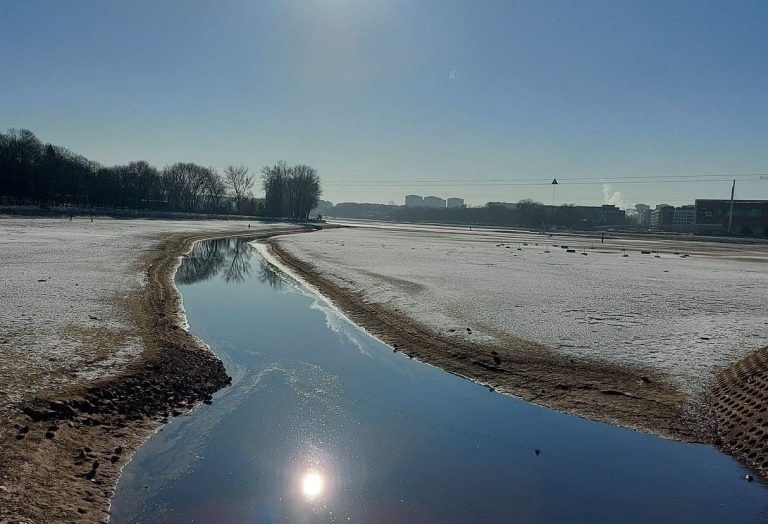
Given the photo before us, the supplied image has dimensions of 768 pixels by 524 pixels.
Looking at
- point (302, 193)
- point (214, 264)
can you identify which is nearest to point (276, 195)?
point (302, 193)

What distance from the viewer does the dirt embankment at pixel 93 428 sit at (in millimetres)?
7602

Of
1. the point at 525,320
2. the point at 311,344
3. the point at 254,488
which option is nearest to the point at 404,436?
the point at 254,488

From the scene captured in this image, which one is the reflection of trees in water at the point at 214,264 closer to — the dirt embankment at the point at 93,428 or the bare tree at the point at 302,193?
the dirt embankment at the point at 93,428

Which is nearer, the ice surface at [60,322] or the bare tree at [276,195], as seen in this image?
the ice surface at [60,322]

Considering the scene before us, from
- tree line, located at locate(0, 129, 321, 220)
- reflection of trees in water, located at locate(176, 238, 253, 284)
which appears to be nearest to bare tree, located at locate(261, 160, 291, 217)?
tree line, located at locate(0, 129, 321, 220)

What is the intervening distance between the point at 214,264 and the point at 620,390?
35.3 meters

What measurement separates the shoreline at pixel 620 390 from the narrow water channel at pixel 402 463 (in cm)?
46

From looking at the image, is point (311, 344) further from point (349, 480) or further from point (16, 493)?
point (16, 493)

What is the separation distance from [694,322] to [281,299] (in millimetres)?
17664

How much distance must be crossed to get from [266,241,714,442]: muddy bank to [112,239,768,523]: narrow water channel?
1.85 feet

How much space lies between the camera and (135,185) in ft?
451

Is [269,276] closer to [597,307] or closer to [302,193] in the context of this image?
[597,307]

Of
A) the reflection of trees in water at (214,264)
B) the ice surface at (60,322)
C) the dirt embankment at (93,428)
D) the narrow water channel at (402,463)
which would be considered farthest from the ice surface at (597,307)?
the ice surface at (60,322)

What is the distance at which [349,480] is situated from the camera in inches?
363
